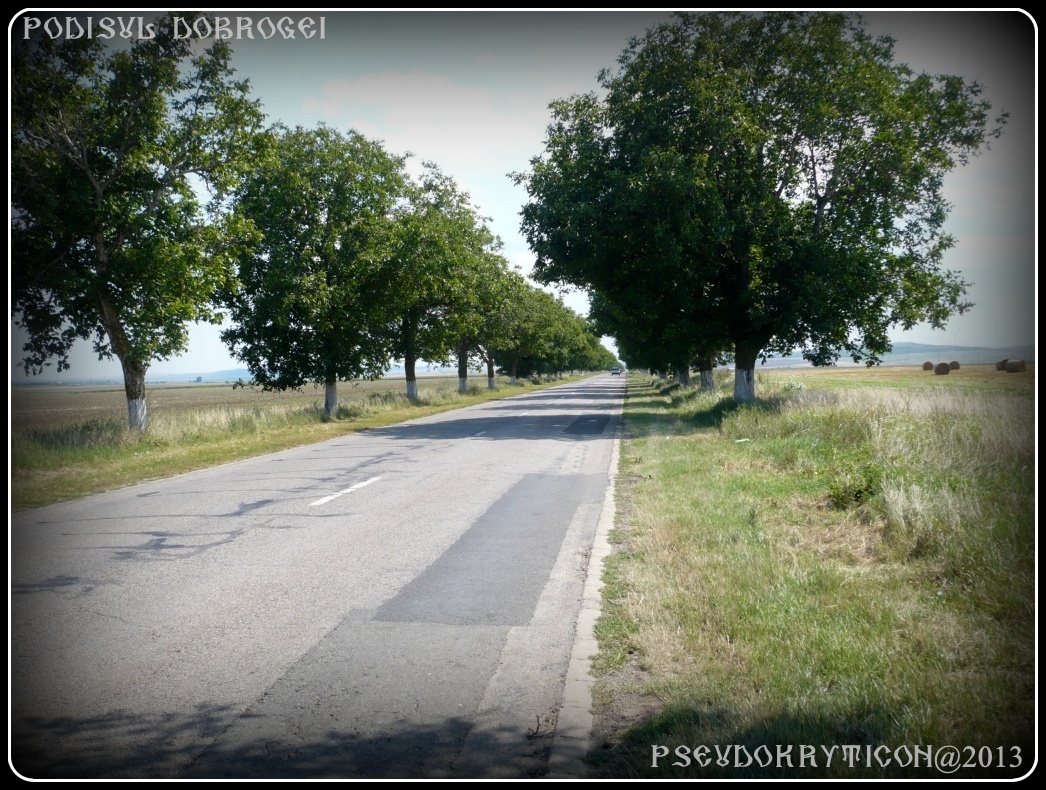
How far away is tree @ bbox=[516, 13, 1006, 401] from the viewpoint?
20906mm

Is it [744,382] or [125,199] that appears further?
[744,382]

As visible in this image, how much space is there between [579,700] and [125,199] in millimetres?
17862

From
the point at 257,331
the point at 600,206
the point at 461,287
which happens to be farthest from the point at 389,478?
the point at 461,287

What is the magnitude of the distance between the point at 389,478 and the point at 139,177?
11512 millimetres

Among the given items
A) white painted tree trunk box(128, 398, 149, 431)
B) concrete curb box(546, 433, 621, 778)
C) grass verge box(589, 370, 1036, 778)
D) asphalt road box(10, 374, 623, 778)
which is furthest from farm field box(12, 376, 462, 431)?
grass verge box(589, 370, 1036, 778)

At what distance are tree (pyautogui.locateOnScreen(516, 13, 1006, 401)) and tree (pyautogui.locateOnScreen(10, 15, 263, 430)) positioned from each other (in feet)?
34.6

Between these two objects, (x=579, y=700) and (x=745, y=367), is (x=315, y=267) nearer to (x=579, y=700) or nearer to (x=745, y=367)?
(x=745, y=367)

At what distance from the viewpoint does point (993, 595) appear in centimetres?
513

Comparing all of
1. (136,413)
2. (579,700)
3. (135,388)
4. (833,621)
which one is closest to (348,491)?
(579,700)

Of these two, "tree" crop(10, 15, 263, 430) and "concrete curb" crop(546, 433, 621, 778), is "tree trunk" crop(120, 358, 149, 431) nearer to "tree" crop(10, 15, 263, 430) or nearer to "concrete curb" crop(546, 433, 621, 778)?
"tree" crop(10, 15, 263, 430)

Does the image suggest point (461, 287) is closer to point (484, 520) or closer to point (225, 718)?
point (484, 520)

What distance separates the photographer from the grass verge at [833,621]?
Answer: 3.34 m

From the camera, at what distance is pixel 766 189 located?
21828mm

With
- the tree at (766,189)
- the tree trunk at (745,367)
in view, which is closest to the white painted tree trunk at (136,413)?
the tree at (766,189)
